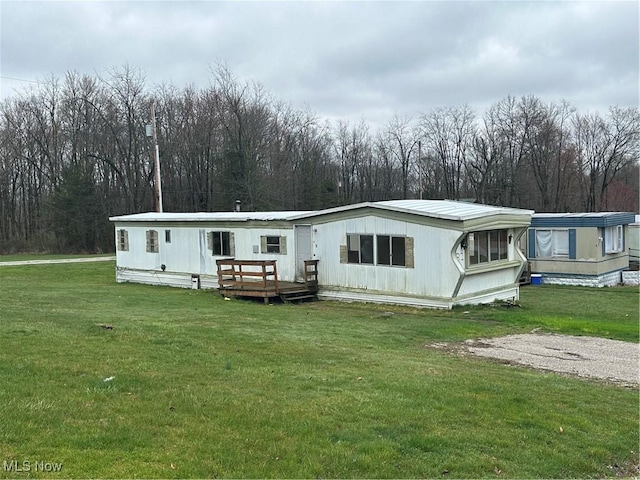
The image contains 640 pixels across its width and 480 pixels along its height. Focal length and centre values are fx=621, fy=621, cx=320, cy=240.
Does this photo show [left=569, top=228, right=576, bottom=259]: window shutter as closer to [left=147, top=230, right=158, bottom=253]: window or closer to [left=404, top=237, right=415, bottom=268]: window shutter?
[left=404, top=237, right=415, bottom=268]: window shutter

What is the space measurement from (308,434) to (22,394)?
2769 mm

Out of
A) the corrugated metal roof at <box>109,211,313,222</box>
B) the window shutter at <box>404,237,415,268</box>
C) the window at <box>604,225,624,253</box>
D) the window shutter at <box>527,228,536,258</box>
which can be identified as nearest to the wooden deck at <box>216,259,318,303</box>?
the corrugated metal roof at <box>109,211,313,222</box>

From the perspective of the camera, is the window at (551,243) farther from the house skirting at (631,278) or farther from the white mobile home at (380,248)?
the white mobile home at (380,248)

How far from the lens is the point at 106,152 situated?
44.7 meters

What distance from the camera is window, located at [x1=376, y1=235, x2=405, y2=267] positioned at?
1678 centimetres

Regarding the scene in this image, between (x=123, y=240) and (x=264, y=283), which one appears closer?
(x=264, y=283)

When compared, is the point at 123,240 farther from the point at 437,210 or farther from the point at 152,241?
the point at 437,210

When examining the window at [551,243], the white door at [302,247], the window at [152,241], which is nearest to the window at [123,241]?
the window at [152,241]

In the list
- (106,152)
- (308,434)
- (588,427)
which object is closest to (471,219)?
(588,427)

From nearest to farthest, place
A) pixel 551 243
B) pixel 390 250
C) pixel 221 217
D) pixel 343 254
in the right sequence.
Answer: pixel 390 250, pixel 343 254, pixel 221 217, pixel 551 243

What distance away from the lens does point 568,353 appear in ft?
35.5

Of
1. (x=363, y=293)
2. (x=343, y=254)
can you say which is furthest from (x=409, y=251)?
(x=343, y=254)

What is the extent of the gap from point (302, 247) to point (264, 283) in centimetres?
191

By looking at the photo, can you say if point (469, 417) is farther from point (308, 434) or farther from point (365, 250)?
point (365, 250)
